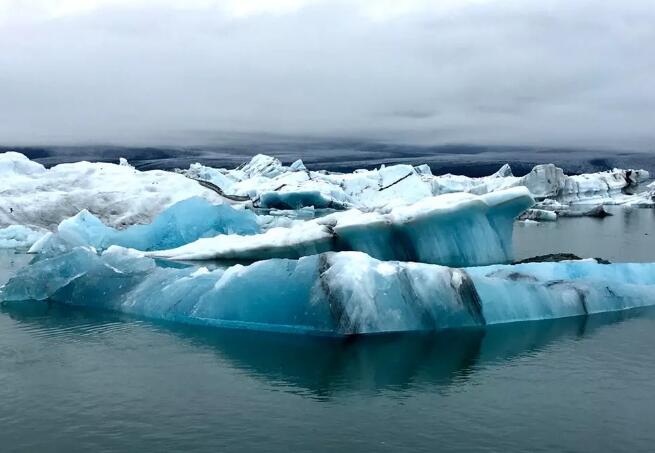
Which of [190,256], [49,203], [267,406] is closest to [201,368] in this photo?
[267,406]

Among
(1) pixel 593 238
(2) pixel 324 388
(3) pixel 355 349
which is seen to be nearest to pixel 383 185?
(1) pixel 593 238

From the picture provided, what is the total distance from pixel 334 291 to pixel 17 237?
→ 15.7 metres

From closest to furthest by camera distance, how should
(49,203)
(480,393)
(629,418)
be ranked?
(629,418), (480,393), (49,203)

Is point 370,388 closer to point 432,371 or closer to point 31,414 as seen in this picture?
point 432,371

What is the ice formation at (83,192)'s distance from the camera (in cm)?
2492

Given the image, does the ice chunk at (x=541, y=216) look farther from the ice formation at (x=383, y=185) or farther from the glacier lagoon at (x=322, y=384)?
the glacier lagoon at (x=322, y=384)

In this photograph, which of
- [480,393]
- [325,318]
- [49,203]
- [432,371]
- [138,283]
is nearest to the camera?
[480,393]

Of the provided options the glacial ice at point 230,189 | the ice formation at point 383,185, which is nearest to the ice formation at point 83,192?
the glacial ice at point 230,189

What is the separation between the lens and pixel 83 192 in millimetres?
26406

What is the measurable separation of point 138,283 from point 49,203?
14435mm

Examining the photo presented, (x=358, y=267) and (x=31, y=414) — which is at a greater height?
(x=358, y=267)

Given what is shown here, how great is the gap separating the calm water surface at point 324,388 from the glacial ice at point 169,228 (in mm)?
7511

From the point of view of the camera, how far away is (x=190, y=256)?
58.8 feet

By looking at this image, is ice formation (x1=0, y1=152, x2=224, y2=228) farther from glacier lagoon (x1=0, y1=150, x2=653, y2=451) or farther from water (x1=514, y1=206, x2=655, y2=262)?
glacier lagoon (x1=0, y1=150, x2=653, y2=451)
